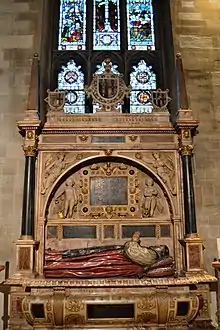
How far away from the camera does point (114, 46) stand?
9.36 meters

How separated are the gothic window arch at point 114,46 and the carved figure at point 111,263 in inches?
120

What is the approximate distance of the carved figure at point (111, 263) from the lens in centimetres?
675

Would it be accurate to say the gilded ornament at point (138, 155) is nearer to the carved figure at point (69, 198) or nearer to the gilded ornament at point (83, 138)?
the gilded ornament at point (83, 138)

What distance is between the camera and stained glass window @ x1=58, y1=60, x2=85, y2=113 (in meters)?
8.80

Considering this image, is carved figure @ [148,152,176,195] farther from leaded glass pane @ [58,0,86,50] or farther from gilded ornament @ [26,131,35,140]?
leaded glass pane @ [58,0,86,50]

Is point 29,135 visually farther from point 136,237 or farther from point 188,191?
point 188,191

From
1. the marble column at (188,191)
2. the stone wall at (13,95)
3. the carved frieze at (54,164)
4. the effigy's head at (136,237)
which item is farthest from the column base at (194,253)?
the stone wall at (13,95)

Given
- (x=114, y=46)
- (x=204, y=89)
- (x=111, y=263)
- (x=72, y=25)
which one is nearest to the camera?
(x=111, y=263)

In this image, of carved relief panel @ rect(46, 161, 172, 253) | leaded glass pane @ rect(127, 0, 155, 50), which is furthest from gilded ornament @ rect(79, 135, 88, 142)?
leaded glass pane @ rect(127, 0, 155, 50)

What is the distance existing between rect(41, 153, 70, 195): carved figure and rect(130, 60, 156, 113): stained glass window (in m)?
2.01

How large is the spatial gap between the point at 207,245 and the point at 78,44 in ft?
15.9

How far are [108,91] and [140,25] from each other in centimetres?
237

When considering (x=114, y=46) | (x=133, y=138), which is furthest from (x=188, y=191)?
(x=114, y=46)

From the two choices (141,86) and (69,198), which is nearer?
(69,198)
